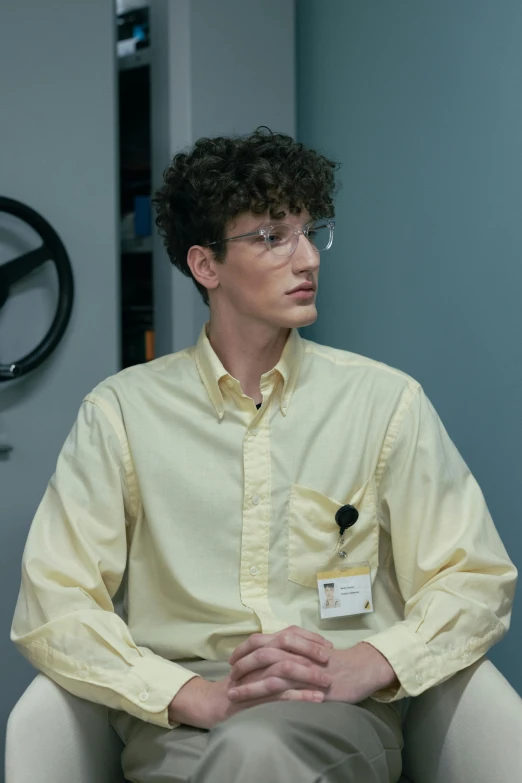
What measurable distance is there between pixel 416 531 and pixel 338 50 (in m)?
1.46

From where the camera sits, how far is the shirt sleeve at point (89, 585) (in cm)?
136

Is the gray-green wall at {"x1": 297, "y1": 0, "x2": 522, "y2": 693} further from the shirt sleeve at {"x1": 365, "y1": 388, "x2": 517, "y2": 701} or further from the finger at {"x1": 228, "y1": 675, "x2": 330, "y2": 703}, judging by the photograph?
the finger at {"x1": 228, "y1": 675, "x2": 330, "y2": 703}

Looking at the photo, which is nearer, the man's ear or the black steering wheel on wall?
the man's ear

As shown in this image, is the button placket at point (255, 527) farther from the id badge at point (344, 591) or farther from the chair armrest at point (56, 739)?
the chair armrest at point (56, 739)

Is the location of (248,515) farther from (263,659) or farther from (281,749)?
(281,749)

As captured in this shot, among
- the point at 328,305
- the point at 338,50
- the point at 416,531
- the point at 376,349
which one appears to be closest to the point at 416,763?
the point at 416,531

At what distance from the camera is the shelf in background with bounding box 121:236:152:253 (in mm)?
2611

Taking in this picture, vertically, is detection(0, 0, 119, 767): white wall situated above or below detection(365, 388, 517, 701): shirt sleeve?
above

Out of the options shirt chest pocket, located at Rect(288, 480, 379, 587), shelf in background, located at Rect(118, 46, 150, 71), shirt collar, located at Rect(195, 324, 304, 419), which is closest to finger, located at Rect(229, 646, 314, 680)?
shirt chest pocket, located at Rect(288, 480, 379, 587)

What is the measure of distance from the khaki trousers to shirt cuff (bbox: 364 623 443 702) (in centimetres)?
6

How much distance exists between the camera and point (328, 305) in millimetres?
2521

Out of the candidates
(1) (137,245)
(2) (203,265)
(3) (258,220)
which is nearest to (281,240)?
(3) (258,220)

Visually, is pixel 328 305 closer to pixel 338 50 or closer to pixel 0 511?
pixel 338 50

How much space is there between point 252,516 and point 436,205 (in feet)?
3.30
